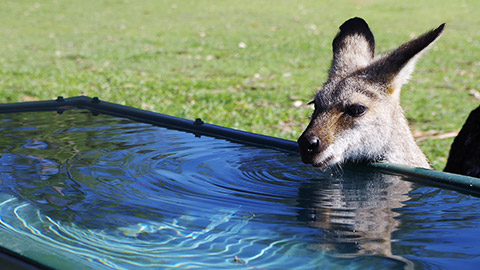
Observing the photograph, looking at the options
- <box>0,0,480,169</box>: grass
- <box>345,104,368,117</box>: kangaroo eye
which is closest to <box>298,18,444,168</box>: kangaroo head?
<box>345,104,368,117</box>: kangaroo eye

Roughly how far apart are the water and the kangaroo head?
196mm

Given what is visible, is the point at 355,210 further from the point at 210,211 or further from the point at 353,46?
the point at 353,46

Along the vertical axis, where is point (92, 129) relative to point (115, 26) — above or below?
below

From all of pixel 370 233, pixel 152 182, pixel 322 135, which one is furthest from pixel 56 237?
pixel 322 135

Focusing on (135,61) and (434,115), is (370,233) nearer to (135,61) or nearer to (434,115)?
(434,115)

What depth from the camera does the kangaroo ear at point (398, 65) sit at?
148 inches

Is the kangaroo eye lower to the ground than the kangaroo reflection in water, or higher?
higher

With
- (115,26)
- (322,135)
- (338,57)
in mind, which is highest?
(115,26)

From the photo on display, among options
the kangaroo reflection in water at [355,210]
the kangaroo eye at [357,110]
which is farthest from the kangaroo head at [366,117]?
the kangaroo reflection in water at [355,210]

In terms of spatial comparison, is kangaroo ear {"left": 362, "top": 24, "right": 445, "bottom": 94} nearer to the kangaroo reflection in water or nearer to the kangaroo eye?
the kangaroo eye

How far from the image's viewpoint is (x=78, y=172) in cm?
399

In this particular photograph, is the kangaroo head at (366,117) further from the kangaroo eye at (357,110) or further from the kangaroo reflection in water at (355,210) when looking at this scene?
the kangaroo reflection in water at (355,210)

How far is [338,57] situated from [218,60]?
9.32 meters

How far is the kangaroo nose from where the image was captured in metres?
3.68
